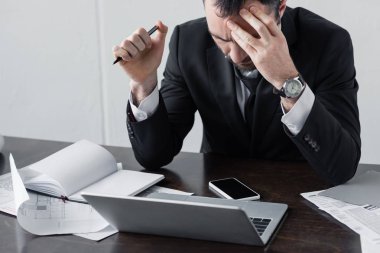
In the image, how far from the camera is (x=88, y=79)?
3275 millimetres

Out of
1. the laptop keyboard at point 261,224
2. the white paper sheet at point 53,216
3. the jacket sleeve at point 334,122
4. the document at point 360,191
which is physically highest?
the jacket sleeve at point 334,122

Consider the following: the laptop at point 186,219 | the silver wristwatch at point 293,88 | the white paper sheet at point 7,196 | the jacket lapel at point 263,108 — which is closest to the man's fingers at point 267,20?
the silver wristwatch at point 293,88

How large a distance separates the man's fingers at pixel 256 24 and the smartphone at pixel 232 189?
0.36 meters

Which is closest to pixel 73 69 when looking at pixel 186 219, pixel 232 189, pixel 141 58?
pixel 141 58

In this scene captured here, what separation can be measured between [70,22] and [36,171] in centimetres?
196

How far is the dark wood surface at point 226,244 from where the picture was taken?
1.09 meters

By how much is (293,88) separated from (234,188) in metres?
0.28

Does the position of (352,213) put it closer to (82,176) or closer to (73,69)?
(82,176)

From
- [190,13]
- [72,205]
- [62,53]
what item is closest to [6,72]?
[62,53]

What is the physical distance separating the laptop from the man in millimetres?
329

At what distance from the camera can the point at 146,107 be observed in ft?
5.39

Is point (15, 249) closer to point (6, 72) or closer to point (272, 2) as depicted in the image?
point (272, 2)

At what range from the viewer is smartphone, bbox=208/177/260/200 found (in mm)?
1312

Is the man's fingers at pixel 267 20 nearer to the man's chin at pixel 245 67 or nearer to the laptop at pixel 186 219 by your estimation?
the man's chin at pixel 245 67
